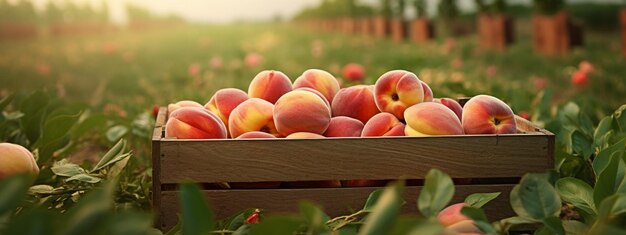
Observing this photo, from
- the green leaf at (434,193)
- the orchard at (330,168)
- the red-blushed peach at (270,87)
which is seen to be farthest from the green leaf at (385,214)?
the red-blushed peach at (270,87)

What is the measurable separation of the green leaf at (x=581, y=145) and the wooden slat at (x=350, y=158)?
0.29 m

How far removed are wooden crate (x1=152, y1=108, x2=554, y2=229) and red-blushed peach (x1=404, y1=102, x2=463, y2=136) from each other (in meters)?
0.06

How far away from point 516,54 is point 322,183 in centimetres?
1017

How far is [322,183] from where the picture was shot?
5.27 ft

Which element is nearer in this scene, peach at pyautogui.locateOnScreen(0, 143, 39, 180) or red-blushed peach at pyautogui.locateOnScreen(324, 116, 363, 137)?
peach at pyautogui.locateOnScreen(0, 143, 39, 180)

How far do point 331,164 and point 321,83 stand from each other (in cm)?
43

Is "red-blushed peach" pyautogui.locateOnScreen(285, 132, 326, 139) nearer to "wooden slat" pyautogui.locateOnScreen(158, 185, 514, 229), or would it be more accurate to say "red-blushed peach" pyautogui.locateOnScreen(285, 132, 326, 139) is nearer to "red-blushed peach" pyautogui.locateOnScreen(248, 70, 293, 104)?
"wooden slat" pyautogui.locateOnScreen(158, 185, 514, 229)

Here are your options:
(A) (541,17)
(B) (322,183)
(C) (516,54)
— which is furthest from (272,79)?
(A) (541,17)

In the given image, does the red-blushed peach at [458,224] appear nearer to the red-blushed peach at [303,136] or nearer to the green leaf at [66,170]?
the red-blushed peach at [303,136]

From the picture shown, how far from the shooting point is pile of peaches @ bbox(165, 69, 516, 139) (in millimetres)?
1618

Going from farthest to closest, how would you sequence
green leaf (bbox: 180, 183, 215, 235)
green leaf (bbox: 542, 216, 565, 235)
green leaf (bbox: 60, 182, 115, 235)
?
green leaf (bbox: 542, 216, 565, 235) < green leaf (bbox: 180, 183, 215, 235) < green leaf (bbox: 60, 182, 115, 235)

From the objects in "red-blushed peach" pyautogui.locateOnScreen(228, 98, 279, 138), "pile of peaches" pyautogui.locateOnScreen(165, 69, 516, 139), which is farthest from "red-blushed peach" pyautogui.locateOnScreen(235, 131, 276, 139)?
"red-blushed peach" pyautogui.locateOnScreen(228, 98, 279, 138)

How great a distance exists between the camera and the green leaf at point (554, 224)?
3.67 ft

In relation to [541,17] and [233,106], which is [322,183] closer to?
[233,106]
